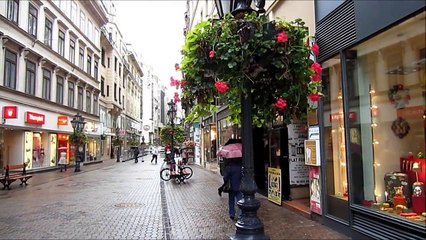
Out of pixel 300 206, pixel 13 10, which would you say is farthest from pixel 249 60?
pixel 13 10

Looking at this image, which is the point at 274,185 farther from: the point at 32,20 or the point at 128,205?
the point at 32,20

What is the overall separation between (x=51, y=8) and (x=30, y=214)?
23.1 m

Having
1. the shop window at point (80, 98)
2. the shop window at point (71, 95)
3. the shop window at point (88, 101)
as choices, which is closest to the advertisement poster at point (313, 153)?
the shop window at point (71, 95)

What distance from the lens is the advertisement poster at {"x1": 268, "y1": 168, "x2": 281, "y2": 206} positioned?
1029 centimetres

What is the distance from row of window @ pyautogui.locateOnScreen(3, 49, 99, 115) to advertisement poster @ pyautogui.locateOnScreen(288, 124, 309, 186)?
18.0 m

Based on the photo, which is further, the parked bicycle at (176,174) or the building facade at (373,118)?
the parked bicycle at (176,174)

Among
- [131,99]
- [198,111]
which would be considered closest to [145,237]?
[198,111]

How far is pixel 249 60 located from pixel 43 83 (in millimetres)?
25746

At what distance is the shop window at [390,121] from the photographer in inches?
231

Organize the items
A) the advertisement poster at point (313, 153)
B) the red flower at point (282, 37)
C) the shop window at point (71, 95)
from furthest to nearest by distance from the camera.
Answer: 1. the shop window at point (71, 95)
2. the advertisement poster at point (313, 153)
3. the red flower at point (282, 37)

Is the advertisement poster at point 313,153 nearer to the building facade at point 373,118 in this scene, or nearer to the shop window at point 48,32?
the building facade at point 373,118

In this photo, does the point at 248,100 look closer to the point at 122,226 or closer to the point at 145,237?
the point at 145,237

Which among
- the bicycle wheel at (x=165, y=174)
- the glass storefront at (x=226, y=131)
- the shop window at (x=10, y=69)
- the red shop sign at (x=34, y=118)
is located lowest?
the bicycle wheel at (x=165, y=174)

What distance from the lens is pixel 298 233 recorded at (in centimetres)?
715
